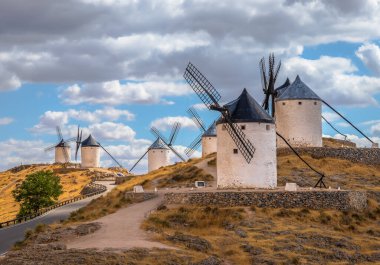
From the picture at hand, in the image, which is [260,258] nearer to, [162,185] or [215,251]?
[215,251]

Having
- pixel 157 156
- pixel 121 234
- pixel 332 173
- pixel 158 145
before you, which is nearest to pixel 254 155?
pixel 332 173

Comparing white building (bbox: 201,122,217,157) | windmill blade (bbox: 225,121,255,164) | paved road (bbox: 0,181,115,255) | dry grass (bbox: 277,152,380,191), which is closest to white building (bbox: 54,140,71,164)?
white building (bbox: 201,122,217,157)

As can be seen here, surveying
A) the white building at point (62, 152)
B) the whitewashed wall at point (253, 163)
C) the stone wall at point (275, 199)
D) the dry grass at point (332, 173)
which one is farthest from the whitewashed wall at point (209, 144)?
the white building at point (62, 152)

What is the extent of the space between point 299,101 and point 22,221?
91.2 feet

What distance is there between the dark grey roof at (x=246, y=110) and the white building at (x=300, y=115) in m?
15.3

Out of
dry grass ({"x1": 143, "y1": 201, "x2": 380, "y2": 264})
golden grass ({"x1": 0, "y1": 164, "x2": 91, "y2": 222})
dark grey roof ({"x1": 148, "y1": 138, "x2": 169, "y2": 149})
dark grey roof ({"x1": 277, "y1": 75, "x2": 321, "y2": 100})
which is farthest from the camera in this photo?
dark grey roof ({"x1": 148, "y1": 138, "x2": 169, "y2": 149})

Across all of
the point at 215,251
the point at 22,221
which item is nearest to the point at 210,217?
the point at 215,251

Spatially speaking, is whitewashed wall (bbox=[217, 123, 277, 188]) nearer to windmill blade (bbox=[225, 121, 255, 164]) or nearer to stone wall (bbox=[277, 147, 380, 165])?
windmill blade (bbox=[225, 121, 255, 164])

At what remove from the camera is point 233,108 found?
45781mm

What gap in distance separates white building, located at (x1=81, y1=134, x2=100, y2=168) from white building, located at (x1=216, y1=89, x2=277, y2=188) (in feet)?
218

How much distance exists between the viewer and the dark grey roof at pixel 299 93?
6106cm

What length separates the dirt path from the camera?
29.6 metres

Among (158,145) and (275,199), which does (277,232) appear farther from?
(158,145)

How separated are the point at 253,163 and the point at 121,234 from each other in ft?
47.0
